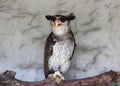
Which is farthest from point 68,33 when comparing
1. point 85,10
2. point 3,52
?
point 3,52

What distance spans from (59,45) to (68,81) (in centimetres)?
13

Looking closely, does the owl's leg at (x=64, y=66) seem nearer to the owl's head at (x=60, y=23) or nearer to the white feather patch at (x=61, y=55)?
the white feather patch at (x=61, y=55)

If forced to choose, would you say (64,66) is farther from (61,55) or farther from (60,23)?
(60,23)

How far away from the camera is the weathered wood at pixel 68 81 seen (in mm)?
1140

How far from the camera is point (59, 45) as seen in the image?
122 cm

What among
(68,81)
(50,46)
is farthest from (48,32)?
(68,81)

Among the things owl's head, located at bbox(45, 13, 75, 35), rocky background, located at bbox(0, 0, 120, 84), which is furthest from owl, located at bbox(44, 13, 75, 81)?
rocky background, located at bbox(0, 0, 120, 84)

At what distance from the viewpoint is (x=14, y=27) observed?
1429 mm

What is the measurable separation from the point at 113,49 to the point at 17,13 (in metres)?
0.41

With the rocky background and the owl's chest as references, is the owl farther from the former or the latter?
the rocky background

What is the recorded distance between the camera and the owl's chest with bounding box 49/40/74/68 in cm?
122

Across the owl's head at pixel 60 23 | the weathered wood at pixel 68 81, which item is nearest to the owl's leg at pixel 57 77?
the weathered wood at pixel 68 81

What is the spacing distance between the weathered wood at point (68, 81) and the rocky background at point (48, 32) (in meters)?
0.15

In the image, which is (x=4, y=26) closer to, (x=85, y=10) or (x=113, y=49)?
(x=85, y=10)
